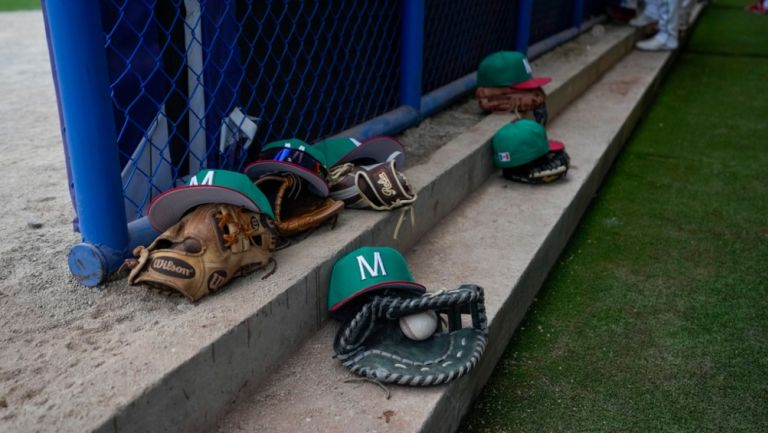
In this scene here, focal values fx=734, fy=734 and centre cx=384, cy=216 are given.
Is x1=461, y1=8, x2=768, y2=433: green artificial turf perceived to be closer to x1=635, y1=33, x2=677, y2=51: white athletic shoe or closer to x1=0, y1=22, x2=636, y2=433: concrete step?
x1=0, y1=22, x2=636, y2=433: concrete step

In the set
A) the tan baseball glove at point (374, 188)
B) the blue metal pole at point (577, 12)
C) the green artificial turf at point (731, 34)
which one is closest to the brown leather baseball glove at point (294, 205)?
the tan baseball glove at point (374, 188)

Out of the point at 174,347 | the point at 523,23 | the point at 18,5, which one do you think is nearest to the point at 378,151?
the point at 174,347

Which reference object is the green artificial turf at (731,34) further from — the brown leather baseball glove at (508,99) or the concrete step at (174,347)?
the concrete step at (174,347)

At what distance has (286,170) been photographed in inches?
88.4

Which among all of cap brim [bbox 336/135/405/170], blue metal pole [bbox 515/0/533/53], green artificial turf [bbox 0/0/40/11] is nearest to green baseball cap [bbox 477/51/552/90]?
blue metal pole [bbox 515/0/533/53]

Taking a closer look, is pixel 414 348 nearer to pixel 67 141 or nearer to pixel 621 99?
pixel 67 141

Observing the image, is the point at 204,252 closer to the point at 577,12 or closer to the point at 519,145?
the point at 519,145

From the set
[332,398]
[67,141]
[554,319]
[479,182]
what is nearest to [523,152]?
[479,182]

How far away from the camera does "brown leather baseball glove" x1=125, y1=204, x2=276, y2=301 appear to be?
1.79 metres

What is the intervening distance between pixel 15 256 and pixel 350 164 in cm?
111

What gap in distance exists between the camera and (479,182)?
3.36 m

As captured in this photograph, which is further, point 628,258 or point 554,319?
point 628,258

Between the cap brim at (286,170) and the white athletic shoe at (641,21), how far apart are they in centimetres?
597

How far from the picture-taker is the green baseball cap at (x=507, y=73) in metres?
3.84
